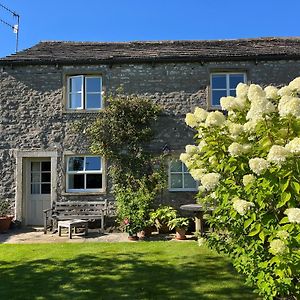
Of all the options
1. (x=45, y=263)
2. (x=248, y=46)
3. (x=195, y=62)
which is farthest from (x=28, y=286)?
(x=248, y=46)

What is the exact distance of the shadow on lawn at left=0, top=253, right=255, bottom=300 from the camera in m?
5.61

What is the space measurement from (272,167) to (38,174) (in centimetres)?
1075

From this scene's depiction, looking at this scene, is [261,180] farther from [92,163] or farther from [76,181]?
[76,181]

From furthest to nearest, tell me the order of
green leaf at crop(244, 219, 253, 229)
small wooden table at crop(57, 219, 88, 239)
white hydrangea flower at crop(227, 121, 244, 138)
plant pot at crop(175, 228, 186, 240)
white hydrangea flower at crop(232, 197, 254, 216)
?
small wooden table at crop(57, 219, 88, 239), plant pot at crop(175, 228, 186, 240), white hydrangea flower at crop(227, 121, 244, 138), green leaf at crop(244, 219, 253, 229), white hydrangea flower at crop(232, 197, 254, 216)

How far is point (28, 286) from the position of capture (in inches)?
240

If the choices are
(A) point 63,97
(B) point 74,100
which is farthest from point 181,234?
(A) point 63,97

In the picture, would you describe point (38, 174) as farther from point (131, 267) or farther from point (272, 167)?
point (272, 167)

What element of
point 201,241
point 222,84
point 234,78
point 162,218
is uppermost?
point 234,78

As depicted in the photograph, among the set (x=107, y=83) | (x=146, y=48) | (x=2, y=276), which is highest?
(x=146, y=48)

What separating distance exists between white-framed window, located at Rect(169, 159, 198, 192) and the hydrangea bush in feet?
24.9

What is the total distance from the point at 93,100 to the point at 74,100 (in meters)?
0.67

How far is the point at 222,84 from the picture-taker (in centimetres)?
1265

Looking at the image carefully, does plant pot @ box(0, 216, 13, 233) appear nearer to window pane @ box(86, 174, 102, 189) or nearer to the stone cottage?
the stone cottage

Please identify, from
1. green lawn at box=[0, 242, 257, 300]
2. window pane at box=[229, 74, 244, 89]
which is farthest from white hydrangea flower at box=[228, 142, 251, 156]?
window pane at box=[229, 74, 244, 89]
